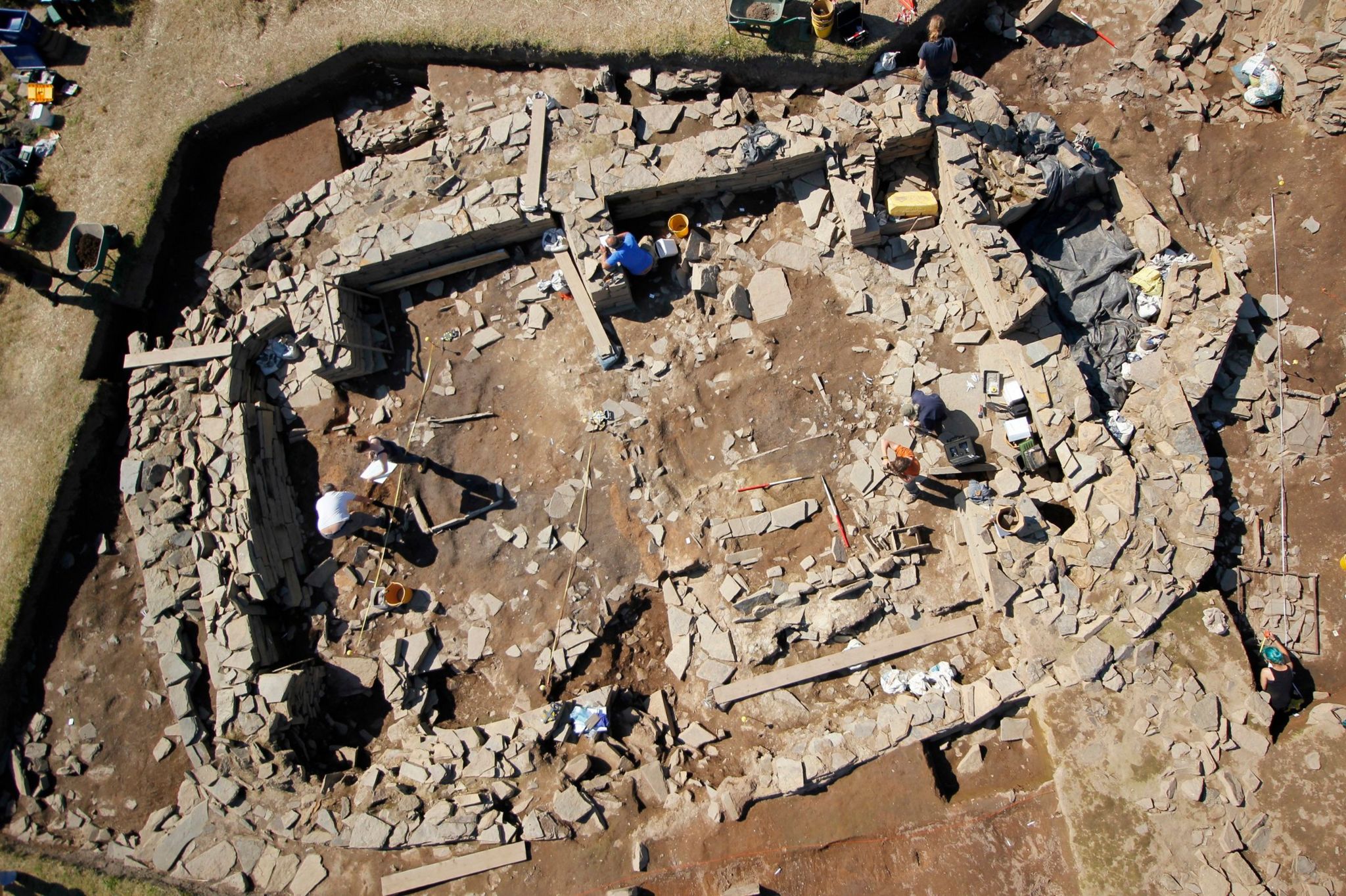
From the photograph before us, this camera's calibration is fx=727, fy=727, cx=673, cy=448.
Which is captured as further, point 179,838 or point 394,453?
point 394,453

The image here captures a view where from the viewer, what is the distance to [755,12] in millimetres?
9664

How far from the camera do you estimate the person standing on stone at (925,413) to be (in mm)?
8281

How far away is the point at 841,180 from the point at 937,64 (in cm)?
163

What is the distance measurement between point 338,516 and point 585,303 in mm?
3825

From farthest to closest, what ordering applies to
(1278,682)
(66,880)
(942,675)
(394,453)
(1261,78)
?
Result: (1261,78) < (394,453) < (942,675) < (66,880) < (1278,682)

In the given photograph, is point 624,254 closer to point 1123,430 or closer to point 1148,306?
point 1123,430

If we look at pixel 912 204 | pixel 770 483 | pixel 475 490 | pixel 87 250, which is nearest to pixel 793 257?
pixel 912 204

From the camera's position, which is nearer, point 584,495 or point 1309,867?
point 1309,867

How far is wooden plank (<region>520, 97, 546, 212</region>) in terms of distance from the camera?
905 centimetres

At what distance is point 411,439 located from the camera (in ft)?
29.7

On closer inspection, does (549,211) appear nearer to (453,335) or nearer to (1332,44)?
(453,335)

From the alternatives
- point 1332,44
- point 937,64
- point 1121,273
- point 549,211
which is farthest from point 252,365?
point 1332,44

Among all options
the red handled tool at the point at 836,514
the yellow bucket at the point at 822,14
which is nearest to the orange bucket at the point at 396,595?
the red handled tool at the point at 836,514

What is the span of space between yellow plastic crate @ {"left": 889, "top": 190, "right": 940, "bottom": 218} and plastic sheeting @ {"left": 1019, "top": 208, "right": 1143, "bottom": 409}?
4.80ft
